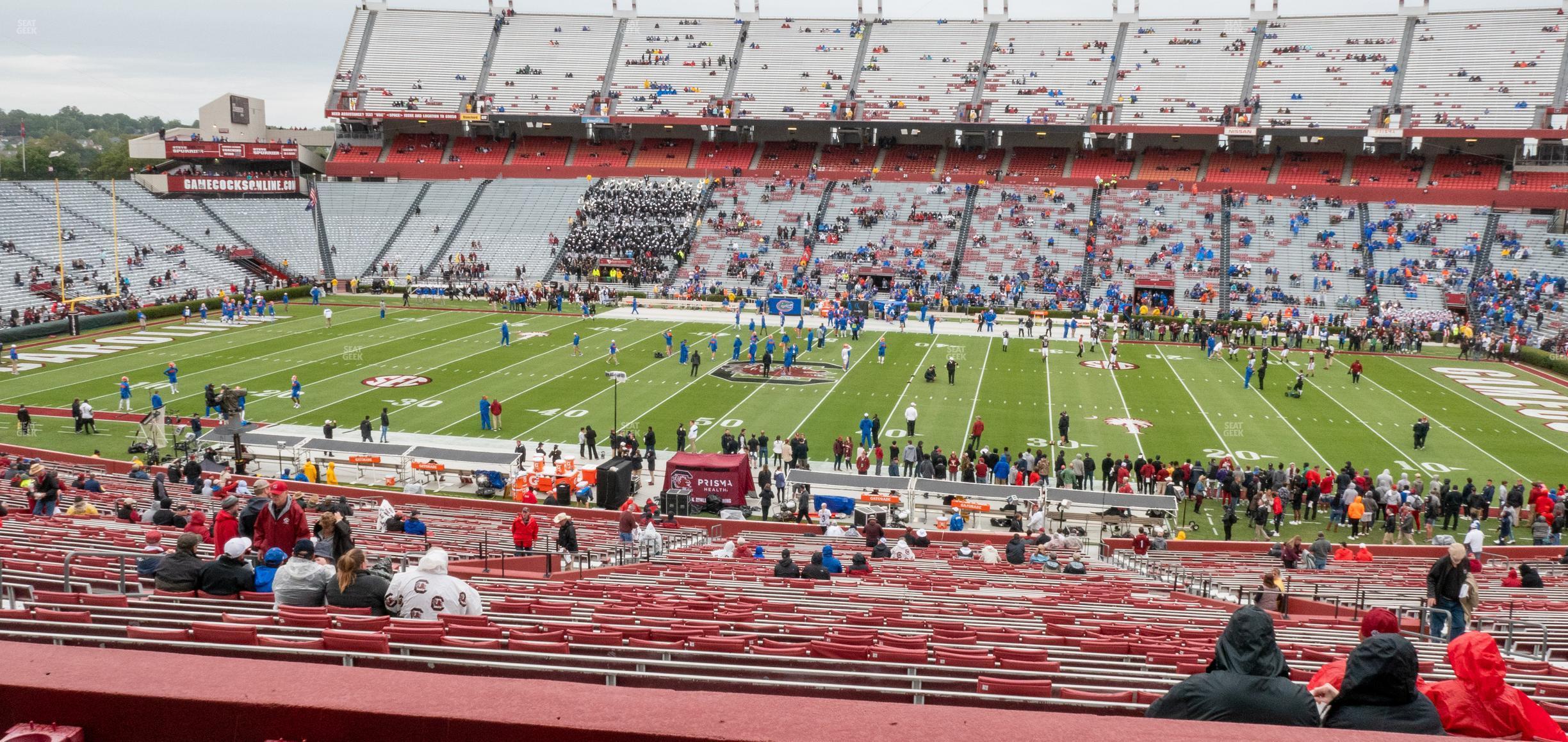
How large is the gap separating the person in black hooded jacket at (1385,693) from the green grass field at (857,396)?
66.0 ft

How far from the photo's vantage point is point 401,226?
66.9m

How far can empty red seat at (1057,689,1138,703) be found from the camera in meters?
4.60

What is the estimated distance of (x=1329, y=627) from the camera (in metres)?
9.50

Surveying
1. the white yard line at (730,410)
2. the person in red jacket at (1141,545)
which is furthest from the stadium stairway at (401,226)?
the person in red jacket at (1141,545)

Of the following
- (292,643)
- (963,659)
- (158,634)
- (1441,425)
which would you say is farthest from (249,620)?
(1441,425)

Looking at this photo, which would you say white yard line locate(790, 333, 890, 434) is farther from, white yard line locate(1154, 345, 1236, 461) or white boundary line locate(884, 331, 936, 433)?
white yard line locate(1154, 345, 1236, 461)

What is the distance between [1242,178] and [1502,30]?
1898cm

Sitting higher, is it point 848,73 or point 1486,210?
point 848,73

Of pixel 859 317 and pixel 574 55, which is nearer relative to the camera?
pixel 859 317

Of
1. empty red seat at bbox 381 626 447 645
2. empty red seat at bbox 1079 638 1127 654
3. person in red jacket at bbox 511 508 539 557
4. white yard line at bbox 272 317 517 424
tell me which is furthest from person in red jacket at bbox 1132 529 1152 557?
white yard line at bbox 272 317 517 424

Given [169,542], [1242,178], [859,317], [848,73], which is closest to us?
[169,542]

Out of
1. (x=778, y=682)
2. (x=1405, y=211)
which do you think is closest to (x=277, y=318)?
(x=778, y=682)

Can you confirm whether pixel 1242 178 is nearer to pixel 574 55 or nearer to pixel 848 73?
pixel 848 73

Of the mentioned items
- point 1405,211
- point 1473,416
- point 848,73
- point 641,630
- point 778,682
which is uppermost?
point 848,73
